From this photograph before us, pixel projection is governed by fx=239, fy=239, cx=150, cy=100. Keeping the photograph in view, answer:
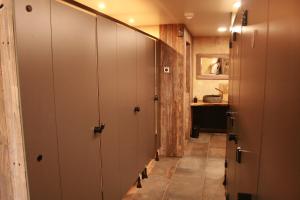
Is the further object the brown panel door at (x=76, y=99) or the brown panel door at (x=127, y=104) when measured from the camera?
the brown panel door at (x=127, y=104)

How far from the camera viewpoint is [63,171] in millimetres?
1606

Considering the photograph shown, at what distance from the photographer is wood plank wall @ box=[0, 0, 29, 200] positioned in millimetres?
1211

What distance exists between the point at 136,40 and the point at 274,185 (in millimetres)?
2560

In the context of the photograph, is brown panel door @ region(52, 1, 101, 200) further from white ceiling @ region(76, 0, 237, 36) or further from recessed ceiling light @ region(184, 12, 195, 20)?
recessed ceiling light @ region(184, 12, 195, 20)

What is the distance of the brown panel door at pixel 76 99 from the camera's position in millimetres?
1541

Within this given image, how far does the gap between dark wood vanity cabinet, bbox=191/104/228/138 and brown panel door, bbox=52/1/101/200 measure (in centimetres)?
400

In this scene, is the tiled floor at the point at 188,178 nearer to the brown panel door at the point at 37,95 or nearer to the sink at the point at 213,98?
the sink at the point at 213,98

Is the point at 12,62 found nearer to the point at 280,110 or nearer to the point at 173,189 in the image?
the point at 280,110

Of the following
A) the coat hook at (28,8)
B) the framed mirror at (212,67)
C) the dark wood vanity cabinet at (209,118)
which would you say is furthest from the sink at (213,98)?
the coat hook at (28,8)

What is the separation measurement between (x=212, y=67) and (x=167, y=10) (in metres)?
3.09

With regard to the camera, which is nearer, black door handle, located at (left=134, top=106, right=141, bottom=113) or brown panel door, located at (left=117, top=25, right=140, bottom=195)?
brown panel door, located at (left=117, top=25, right=140, bottom=195)

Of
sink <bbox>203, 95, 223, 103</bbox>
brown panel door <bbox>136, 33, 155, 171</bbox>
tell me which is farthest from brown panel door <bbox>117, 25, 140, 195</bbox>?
sink <bbox>203, 95, 223, 103</bbox>

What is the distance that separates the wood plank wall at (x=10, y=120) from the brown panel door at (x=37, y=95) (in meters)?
0.03

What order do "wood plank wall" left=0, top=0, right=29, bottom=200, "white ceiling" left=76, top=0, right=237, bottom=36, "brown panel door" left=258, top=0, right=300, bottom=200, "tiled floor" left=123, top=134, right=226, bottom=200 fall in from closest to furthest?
"brown panel door" left=258, top=0, right=300, bottom=200 < "wood plank wall" left=0, top=0, right=29, bottom=200 < "white ceiling" left=76, top=0, right=237, bottom=36 < "tiled floor" left=123, top=134, right=226, bottom=200
